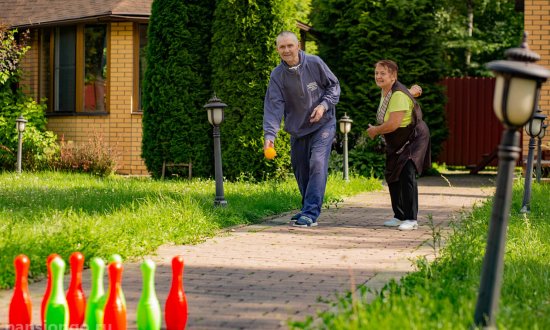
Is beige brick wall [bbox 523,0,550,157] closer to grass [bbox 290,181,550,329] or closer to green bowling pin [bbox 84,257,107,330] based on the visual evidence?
grass [bbox 290,181,550,329]

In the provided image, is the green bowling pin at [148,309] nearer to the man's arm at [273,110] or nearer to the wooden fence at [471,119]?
the man's arm at [273,110]

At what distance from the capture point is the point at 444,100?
20438 mm

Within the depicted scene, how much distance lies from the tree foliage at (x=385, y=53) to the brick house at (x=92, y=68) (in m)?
2.15

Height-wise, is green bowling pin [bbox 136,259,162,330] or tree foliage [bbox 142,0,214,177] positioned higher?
tree foliage [bbox 142,0,214,177]

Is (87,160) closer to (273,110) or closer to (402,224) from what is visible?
(273,110)

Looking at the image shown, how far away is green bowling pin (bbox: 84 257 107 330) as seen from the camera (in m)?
4.61

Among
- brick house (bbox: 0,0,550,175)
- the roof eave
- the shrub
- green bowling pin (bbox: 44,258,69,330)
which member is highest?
the roof eave

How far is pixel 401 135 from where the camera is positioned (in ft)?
31.4

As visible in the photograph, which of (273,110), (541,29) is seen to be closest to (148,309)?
(273,110)

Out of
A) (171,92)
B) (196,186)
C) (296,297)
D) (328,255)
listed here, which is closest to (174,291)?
(296,297)

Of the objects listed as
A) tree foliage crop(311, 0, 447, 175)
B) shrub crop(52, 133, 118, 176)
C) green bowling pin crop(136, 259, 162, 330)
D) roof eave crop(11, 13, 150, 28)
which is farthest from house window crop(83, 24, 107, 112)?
green bowling pin crop(136, 259, 162, 330)

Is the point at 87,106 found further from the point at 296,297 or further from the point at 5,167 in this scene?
the point at 296,297

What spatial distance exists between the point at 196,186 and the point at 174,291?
888 centimetres

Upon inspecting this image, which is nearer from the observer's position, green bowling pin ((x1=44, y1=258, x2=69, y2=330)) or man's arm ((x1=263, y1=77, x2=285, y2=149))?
green bowling pin ((x1=44, y1=258, x2=69, y2=330))
